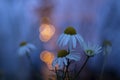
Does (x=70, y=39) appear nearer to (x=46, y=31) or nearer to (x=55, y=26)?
(x=46, y=31)

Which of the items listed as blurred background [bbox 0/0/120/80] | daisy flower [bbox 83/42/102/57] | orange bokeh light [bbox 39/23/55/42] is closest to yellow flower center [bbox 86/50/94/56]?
daisy flower [bbox 83/42/102/57]

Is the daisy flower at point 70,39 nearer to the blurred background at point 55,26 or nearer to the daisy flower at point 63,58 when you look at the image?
the daisy flower at point 63,58

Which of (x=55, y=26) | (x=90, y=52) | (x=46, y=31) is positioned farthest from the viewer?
(x=55, y=26)

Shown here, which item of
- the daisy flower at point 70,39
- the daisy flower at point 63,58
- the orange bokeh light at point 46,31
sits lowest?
the orange bokeh light at point 46,31

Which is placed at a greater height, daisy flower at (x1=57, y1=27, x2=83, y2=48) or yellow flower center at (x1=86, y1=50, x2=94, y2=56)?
daisy flower at (x1=57, y1=27, x2=83, y2=48)

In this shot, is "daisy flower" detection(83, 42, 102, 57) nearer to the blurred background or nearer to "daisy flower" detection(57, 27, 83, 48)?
"daisy flower" detection(57, 27, 83, 48)

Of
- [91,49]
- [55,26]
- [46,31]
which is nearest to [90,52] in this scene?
[91,49]

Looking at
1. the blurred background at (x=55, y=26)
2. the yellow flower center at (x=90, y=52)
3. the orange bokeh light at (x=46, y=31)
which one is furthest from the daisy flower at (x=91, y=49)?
the orange bokeh light at (x=46, y=31)

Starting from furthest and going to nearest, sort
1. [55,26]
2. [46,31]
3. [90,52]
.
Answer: [55,26] < [46,31] < [90,52]
